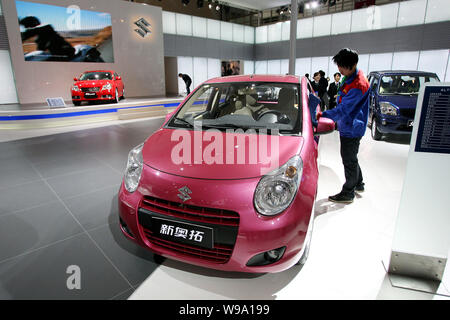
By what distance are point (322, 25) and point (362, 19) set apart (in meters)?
2.50

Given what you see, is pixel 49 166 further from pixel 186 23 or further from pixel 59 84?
pixel 186 23

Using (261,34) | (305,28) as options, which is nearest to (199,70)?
(261,34)

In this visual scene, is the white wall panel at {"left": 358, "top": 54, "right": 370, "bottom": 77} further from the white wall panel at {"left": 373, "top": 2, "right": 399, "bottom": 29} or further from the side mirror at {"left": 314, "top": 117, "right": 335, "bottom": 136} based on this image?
the side mirror at {"left": 314, "top": 117, "right": 335, "bottom": 136}

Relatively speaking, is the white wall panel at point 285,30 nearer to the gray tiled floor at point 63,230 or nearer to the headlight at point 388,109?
the headlight at point 388,109

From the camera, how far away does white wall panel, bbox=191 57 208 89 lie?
18422 mm

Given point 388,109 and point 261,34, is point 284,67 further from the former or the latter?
point 388,109

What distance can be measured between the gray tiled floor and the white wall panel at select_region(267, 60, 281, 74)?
18085 millimetres

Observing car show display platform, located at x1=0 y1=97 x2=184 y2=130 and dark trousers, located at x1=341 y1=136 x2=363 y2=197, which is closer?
dark trousers, located at x1=341 y1=136 x2=363 y2=197

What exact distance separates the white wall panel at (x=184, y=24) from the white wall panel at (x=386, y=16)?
1095 centimetres

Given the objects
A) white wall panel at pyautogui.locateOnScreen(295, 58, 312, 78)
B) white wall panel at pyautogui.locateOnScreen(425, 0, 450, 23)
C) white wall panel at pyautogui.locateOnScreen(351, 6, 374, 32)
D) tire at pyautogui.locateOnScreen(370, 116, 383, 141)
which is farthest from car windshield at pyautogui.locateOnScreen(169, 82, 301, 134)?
white wall panel at pyautogui.locateOnScreen(295, 58, 312, 78)

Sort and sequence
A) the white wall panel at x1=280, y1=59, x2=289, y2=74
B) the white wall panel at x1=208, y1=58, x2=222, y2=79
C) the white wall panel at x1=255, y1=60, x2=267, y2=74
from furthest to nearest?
1. the white wall panel at x1=255, y1=60, x2=267, y2=74
2. the white wall panel at x1=280, y1=59, x2=289, y2=74
3. the white wall panel at x1=208, y1=58, x2=222, y2=79

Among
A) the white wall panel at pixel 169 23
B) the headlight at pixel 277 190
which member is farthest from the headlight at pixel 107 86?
the white wall panel at pixel 169 23

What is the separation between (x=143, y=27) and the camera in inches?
522

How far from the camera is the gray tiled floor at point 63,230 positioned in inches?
71.5
